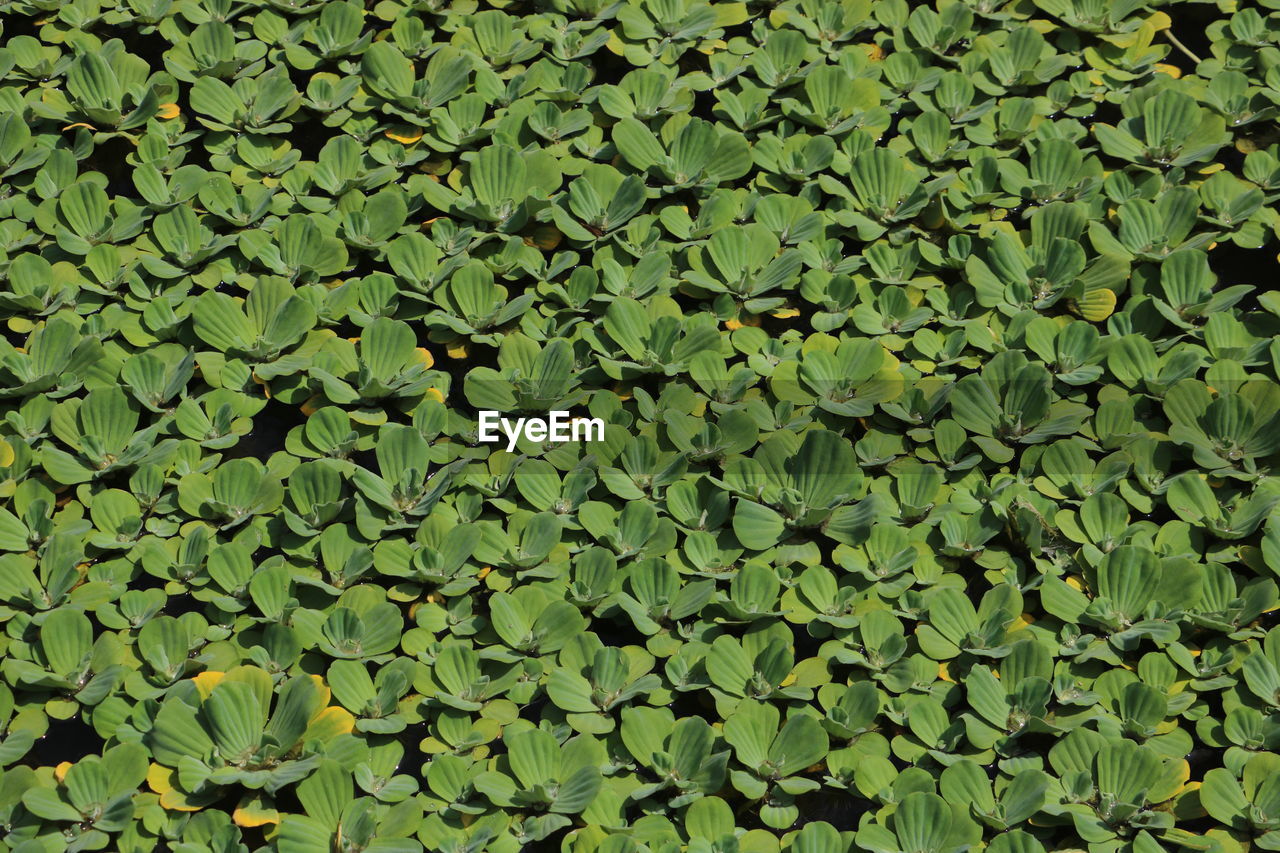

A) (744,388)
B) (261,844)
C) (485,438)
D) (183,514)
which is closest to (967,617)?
(744,388)

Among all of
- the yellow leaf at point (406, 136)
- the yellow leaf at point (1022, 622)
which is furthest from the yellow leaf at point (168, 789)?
the yellow leaf at point (406, 136)

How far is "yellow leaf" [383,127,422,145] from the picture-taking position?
9.64 feet

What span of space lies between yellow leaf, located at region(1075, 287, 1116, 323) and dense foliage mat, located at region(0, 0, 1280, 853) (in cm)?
4

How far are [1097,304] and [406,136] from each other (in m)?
1.64

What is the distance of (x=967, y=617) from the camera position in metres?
2.18

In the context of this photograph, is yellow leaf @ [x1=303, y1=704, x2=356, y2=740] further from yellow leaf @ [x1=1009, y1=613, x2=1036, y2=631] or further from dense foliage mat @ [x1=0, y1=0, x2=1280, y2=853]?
yellow leaf @ [x1=1009, y1=613, x2=1036, y2=631]

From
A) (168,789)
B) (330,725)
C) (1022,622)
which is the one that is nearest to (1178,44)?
(1022,622)

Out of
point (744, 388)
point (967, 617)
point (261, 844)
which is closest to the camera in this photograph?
point (261, 844)

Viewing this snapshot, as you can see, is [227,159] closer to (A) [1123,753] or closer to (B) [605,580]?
(B) [605,580]

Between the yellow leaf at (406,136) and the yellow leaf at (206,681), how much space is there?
55.1 inches

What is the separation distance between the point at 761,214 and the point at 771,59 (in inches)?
21.2

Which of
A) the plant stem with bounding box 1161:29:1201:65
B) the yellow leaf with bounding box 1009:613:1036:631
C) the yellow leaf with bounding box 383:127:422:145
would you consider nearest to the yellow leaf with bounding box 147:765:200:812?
the yellow leaf with bounding box 1009:613:1036:631

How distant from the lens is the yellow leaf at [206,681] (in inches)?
81.6

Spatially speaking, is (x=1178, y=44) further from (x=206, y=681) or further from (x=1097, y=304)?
(x=206, y=681)
